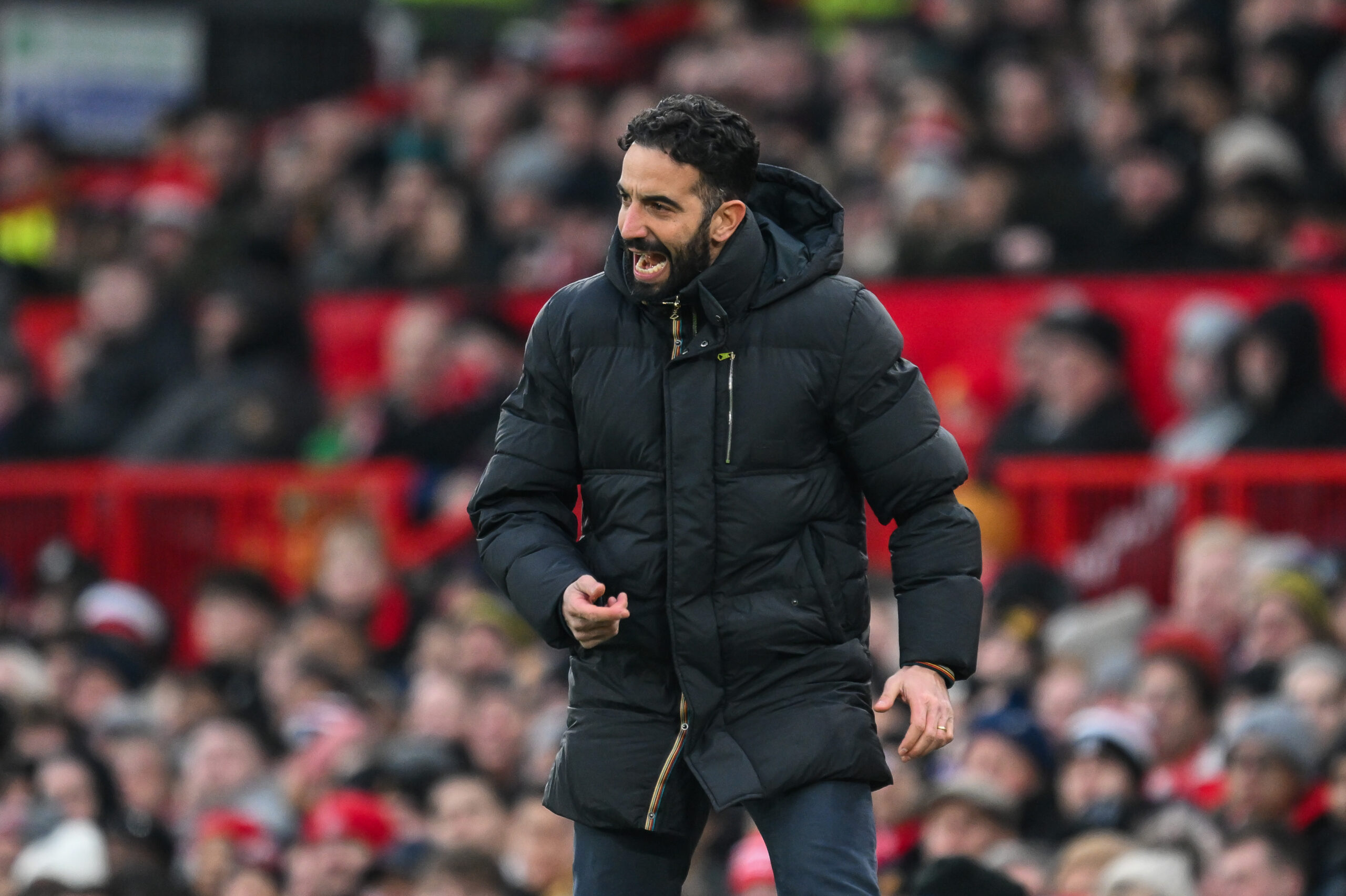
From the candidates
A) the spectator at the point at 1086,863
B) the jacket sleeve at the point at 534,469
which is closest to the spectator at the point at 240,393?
the spectator at the point at 1086,863

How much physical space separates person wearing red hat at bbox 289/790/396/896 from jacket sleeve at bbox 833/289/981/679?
13.1 feet

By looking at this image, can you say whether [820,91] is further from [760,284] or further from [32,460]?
[760,284]

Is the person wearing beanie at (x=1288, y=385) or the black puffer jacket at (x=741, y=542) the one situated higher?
the black puffer jacket at (x=741, y=542)

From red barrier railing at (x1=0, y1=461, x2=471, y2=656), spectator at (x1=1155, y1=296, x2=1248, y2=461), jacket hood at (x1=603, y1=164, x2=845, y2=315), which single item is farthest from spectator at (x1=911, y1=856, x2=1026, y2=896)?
red barrier railing at (x1=0, y1=461, x2=471, y2=656)

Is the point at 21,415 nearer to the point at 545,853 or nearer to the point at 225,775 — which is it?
the point at 225,775

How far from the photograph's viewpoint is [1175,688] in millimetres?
8602

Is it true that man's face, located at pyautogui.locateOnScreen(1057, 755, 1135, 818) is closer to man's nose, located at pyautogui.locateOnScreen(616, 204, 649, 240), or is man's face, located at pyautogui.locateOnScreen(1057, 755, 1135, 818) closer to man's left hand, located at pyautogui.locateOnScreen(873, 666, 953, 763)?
man's left hand, located at pyautogui.locateOnScreen(873, 666, 953, 763)

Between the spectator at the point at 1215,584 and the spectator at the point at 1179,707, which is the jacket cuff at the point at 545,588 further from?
the spectator at the point at 1215,584

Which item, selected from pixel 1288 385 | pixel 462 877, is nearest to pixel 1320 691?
pixel 1288 385

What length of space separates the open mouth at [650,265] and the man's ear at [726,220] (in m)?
0.11

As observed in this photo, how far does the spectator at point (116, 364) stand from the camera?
535 inches

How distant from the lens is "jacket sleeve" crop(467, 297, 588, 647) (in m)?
4.89

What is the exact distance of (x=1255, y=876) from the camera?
23.3 ft

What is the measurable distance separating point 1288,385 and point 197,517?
5342mm
